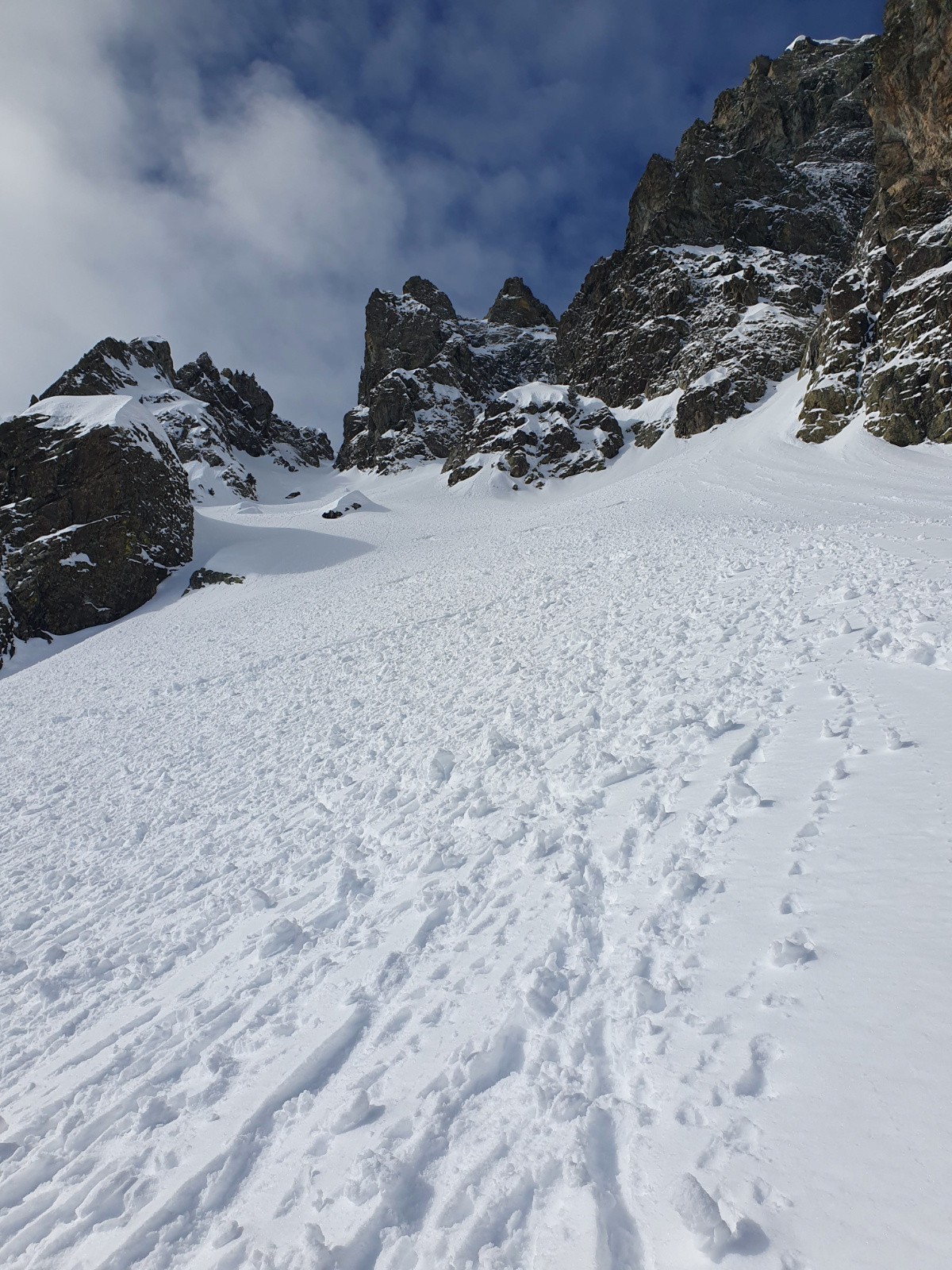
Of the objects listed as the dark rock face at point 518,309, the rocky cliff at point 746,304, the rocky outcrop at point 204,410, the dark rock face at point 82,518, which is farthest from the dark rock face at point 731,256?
the rocky outcrop at point 204,410

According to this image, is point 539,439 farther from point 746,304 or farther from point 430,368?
point 430,368

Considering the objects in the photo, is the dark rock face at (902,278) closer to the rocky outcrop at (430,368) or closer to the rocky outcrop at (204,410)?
the rocky outcrop at (430,368)

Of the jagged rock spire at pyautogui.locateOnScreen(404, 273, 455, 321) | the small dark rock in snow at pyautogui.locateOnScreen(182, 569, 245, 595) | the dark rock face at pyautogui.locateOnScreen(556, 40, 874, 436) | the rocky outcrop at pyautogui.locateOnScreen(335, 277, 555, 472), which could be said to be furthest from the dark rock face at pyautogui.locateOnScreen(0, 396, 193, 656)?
the jagged rock spire at pyautogui.locateOnScreen(404, 273, 455, 321)

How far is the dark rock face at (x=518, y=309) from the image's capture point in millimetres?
113625

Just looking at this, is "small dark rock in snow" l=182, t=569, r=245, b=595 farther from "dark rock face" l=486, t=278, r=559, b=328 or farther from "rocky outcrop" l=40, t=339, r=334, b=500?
"dark rock face" l=486, t=278, r=559, b=328

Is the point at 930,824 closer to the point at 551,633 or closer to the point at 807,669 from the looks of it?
the point at 807,669

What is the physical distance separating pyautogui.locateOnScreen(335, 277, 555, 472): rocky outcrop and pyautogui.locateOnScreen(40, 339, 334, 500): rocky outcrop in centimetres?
1312

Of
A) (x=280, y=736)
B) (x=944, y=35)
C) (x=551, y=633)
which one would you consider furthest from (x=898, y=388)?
(x=280, y=736)

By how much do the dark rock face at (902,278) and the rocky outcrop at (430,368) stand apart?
156ft

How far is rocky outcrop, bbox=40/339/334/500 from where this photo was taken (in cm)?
7806

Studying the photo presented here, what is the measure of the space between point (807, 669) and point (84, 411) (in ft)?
128

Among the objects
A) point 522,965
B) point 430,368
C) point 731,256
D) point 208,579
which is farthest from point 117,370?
point 522,965

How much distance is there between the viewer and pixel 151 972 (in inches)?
181

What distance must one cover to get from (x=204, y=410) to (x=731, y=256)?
251 feet
